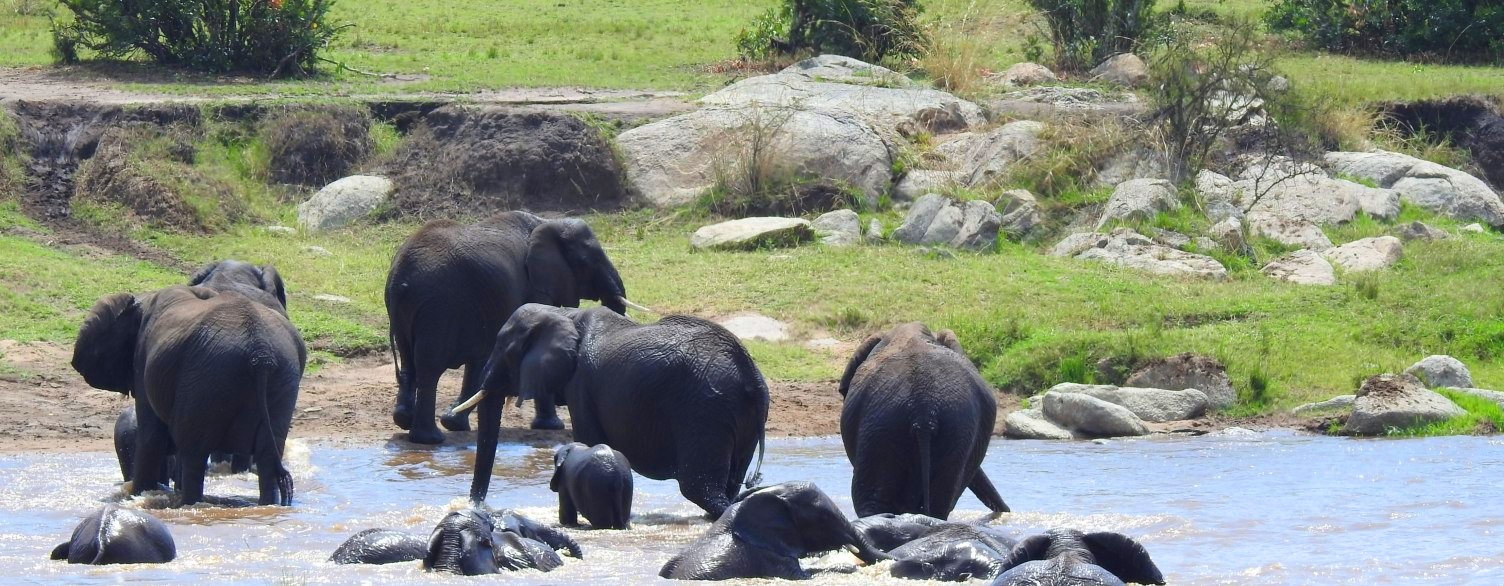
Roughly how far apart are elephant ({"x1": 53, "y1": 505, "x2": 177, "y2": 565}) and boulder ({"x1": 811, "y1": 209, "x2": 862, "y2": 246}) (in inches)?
450

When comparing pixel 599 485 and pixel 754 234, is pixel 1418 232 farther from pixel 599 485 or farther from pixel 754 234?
pixel 599 485

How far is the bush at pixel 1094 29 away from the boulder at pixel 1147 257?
935 centimetres

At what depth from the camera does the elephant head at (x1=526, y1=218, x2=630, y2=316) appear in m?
12.6

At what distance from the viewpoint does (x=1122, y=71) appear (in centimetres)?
2612

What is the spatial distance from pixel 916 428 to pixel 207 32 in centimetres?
1896

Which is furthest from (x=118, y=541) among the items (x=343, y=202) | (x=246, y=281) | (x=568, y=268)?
(x=343, y=202)

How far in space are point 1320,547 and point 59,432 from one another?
791cm

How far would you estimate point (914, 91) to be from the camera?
950 inches

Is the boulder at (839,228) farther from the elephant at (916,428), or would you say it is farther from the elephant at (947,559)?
the elephant at (947,559)

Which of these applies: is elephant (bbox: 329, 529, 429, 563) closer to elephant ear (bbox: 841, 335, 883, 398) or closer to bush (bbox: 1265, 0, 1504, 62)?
elephant ear (bbox: 841, 335, 883, 398)

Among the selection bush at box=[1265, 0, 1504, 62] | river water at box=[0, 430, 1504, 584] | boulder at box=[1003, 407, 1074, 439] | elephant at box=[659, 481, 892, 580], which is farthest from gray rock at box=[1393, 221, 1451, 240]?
elephant at box=[659, 481, 892, 580]

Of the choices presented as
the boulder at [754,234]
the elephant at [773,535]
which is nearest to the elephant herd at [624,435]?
the elephant at [773,535]

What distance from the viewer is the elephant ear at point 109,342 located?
10406 millimetres

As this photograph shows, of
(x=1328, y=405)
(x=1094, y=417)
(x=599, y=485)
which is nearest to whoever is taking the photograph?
(x=599, y=485)
